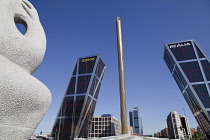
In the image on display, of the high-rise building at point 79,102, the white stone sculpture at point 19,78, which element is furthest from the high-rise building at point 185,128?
the white stone sculpture at point 19,78

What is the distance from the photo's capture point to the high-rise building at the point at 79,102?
43188 mm

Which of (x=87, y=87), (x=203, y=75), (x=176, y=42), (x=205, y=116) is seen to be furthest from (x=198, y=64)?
(x=87, y=87)

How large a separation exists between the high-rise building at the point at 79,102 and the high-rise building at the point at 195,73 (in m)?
25.8

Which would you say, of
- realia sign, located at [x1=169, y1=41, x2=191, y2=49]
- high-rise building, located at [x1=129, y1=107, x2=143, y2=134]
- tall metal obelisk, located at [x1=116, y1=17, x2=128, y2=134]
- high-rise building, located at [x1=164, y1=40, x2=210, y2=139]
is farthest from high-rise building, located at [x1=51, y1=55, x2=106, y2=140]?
high-rise building, located at [x1=129, y1=107, x2=143, y2=134]

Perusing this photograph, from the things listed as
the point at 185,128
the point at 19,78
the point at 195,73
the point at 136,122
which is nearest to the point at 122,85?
the point at 19,78

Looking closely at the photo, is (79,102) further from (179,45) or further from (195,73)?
(179,45)

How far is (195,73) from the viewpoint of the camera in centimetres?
3969

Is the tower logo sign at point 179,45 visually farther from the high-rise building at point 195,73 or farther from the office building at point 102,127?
the office building at point 102,127

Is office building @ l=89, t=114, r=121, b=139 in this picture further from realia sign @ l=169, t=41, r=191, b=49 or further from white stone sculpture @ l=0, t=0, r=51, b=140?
white stone sculpture @ l=0, t=0, r=51, b=140

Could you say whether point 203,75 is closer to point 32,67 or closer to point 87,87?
point 87,87

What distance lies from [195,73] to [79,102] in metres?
34.8

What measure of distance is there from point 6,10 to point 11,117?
1.77 meters

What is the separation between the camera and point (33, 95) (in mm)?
2076

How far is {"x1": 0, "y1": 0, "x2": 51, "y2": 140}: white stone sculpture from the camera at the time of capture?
181cm
